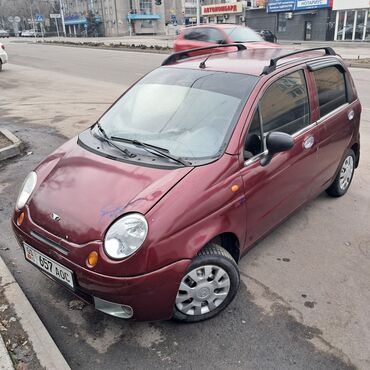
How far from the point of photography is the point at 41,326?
2814mm

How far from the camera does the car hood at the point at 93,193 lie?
8.53 feet

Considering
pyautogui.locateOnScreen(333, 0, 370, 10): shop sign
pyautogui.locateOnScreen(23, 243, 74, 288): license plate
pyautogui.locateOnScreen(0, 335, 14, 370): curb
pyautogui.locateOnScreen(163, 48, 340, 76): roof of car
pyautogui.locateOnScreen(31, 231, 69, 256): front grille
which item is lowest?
pyautogui.locateOnScreen(0, 335, 14, 370): curb

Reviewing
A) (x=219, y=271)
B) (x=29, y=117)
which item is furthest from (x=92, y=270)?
(x=29, y=117)

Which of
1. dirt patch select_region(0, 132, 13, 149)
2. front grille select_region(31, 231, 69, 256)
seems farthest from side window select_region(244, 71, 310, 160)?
dirt patch select_region(0, 132, 13, 149)

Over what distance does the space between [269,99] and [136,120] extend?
111cm

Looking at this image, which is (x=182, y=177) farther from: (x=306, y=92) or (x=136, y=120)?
(x=306, y=92)

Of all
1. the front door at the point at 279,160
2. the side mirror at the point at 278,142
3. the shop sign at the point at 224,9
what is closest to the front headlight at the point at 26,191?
the front door at the point at 279,160

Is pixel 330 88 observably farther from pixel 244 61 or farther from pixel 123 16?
pixel 123 16

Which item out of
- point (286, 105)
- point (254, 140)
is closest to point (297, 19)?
point (286, 105)

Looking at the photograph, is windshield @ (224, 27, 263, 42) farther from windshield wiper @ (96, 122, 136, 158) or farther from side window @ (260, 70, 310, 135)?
windshield wiper @ (96, 122, 136, 158)

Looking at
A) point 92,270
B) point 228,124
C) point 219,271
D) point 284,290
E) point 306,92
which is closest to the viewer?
point 92,270

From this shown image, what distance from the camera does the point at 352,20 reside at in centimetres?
3284

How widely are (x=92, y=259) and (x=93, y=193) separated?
48cm

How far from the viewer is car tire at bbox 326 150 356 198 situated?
4.68m
